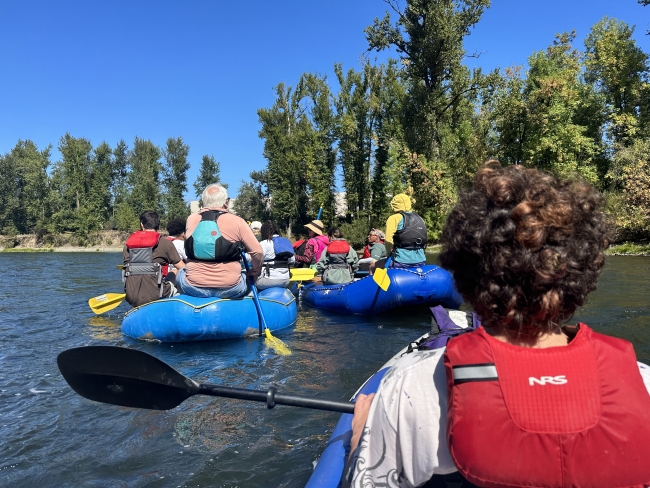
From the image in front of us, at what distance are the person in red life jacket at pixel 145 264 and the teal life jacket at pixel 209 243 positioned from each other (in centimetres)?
112

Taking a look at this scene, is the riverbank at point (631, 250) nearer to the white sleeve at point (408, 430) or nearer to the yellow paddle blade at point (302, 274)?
the yellow paddle blade at point (302, 274)

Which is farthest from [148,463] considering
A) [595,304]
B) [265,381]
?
[595,304]

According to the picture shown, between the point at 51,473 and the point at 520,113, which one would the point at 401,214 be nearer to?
the point at 51,473

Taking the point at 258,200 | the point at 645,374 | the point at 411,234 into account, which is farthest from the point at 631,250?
the point at 258,200

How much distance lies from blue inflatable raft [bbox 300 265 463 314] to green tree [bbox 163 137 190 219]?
136 ft

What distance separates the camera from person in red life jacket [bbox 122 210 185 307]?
A: 5672mm

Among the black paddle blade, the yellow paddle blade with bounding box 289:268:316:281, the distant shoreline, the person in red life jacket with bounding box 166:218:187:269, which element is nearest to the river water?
the black paddle blade

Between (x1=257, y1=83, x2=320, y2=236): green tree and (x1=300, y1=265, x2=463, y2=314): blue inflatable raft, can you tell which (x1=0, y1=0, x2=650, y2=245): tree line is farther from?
(x1=300, y1=265, x2=463, y2=314): blue inflatable raft

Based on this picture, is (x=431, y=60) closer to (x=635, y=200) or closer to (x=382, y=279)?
(x=635, y=200)

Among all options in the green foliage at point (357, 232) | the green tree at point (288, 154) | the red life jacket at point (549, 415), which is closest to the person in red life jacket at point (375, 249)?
the red life jacket at point (549, 415)

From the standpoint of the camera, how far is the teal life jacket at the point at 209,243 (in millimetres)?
4715

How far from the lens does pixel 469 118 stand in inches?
926

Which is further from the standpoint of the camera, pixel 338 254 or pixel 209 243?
pixel 338 254

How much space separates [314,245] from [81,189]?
39.2m
